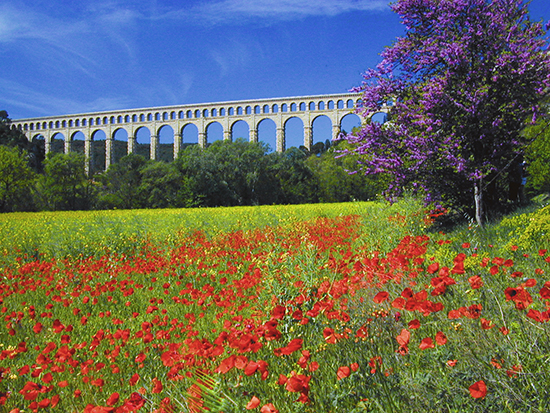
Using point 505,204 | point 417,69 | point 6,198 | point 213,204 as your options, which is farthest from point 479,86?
point 6,198

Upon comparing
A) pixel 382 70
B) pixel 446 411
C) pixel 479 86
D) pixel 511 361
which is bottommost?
pixel 446 411

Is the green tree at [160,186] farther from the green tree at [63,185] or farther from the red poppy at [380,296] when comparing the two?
the red poppy at [380,296]

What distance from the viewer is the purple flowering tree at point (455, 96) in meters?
5.93

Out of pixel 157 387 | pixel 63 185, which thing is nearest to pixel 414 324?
pixel 157 387

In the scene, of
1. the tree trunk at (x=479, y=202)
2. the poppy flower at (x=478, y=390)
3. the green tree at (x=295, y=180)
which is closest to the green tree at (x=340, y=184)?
the green tree at (x=295, y=180)

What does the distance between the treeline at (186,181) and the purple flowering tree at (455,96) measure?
83.8 ft

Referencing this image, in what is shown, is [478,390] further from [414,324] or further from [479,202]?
[479,202]

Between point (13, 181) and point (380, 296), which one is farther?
point (13, 181)

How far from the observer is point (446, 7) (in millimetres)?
6262

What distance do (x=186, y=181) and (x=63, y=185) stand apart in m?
13.3

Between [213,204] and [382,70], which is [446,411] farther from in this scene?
[213,204]

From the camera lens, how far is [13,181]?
31.1m

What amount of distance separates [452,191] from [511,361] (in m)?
6.22

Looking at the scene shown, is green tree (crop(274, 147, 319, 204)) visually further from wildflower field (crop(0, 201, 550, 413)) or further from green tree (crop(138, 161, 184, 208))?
wildflower field (crop(0, 201, 550, 413))
